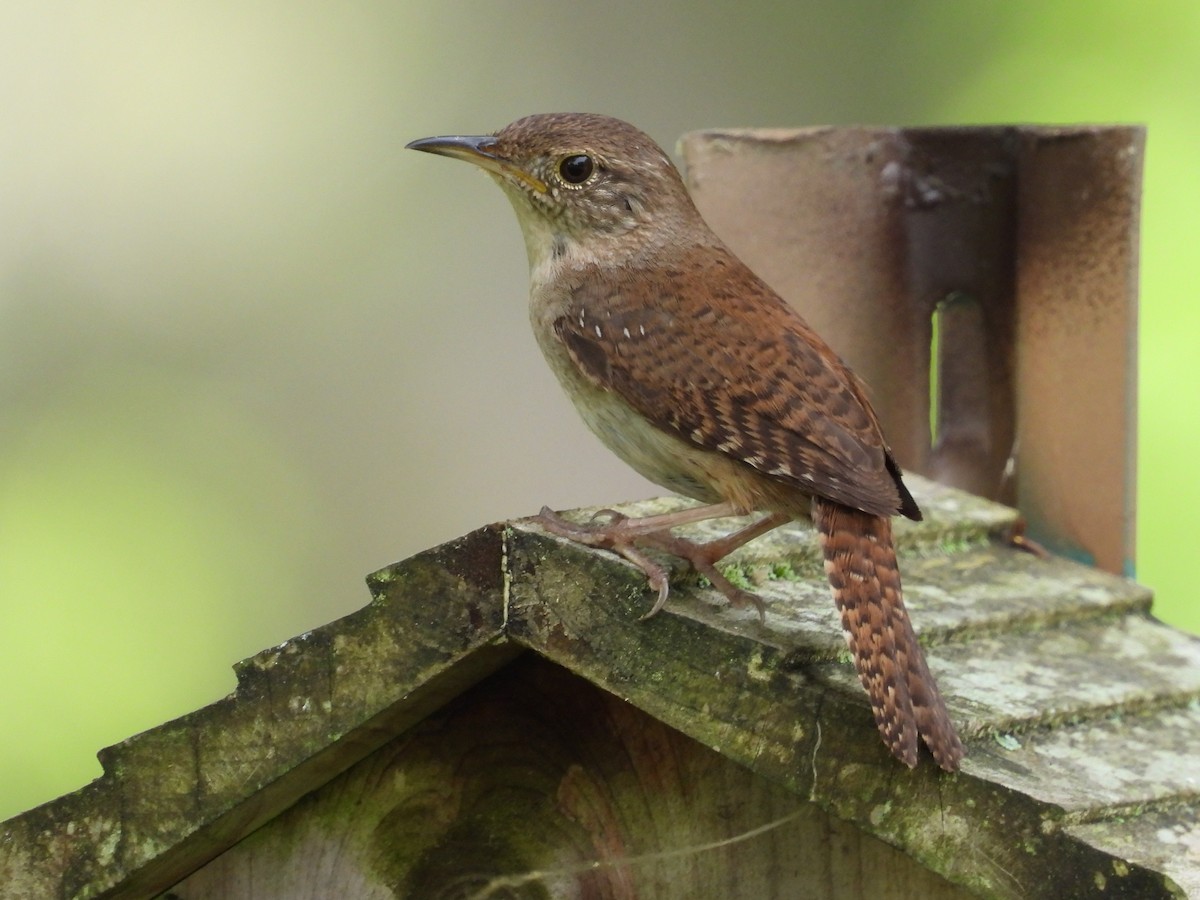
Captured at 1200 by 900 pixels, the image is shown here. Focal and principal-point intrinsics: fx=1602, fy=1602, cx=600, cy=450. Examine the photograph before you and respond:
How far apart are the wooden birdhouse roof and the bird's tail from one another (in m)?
0.06

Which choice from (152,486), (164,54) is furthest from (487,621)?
(164,54)

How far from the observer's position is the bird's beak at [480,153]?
119 inches

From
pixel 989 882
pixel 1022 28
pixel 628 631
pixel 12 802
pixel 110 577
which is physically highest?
pixel 1022 28

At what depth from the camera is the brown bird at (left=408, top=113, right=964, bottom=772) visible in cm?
219

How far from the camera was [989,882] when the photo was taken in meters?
1.96

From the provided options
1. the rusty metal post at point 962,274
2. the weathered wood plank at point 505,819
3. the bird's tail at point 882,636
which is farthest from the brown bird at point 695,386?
the rusty metal post at point 962,274

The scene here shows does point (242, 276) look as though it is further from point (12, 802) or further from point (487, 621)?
point (487, 621)

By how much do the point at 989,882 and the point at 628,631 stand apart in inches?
22.8

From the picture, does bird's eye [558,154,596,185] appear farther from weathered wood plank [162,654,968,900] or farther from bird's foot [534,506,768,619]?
weathered wood plank [162,654,968,900]

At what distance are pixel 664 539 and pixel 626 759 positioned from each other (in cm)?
36

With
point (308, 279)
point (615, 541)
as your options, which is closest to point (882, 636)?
point (615, 541)

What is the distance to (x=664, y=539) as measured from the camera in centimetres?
247

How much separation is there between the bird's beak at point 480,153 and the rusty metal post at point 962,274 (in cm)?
93

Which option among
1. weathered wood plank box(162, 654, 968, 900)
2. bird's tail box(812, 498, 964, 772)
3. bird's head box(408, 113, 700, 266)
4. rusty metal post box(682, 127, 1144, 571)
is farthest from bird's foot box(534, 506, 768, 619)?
rusty metal post box(682, 127, 1144, 571)
